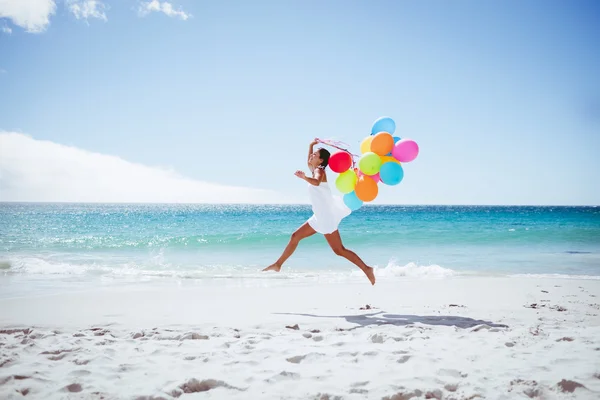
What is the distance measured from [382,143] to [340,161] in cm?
62

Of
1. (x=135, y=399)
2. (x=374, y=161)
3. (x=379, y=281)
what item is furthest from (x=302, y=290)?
(x=135, y=399)

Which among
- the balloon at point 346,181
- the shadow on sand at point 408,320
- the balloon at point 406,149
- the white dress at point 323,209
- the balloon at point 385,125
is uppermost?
the balloon at point 385,125

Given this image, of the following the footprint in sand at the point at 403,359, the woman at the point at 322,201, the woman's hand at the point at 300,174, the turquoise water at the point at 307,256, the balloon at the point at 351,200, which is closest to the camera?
the footprint in sand at the point at 403,359

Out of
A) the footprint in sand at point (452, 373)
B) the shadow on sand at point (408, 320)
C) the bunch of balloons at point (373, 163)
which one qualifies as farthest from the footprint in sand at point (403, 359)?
the bunch of balloons at point (373, 163)

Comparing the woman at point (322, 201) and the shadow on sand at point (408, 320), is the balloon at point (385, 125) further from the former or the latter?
the shadow on sand at point (408, 320)

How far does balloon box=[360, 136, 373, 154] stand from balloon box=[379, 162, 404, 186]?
351 millimetres

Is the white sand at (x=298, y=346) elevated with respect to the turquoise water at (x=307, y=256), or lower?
elevated

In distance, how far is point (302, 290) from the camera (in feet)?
24.8

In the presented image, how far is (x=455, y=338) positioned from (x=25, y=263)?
443 inches

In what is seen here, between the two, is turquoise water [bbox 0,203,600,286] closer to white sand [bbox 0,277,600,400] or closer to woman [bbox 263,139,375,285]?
white sand [bbox 0,277,600,400]

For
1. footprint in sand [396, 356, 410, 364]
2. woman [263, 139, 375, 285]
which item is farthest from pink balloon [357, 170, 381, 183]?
footprint in sand [396, 356, 410, 364]

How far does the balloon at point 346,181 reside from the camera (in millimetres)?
5848

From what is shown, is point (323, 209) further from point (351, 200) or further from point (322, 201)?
point (351, 200)

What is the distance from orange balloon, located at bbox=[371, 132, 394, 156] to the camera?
5559mm
